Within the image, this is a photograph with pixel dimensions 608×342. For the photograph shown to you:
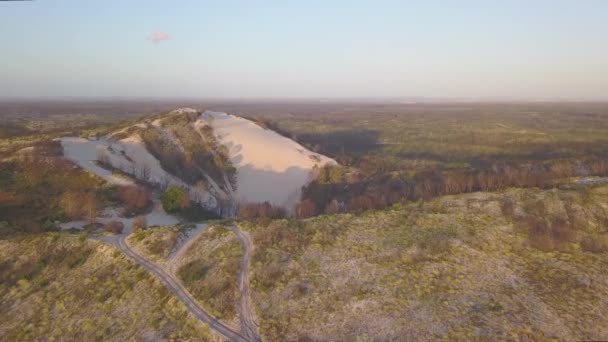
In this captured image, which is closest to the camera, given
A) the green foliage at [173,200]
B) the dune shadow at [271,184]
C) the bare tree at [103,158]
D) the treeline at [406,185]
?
the treeline at [406,185]

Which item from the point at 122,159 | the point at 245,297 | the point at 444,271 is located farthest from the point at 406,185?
the point at 122,159

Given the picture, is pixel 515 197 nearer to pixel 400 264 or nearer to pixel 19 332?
pixel 400 264

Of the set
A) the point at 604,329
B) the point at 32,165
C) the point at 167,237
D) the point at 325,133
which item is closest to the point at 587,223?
the point at 604,329

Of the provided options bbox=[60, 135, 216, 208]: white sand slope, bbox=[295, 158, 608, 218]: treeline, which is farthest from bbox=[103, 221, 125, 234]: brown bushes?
bbox=[60, 135, 216, 208]: white sand slope

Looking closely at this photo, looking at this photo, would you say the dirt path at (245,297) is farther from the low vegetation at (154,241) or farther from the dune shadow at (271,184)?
the dune shadow at (271,184)

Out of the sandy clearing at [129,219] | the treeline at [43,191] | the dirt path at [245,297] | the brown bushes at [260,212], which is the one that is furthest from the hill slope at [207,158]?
the dirt path at [245,297]

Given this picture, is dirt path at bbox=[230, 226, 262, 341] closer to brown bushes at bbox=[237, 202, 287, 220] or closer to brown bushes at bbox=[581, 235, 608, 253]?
brown bushes at bbox=[237, 202, 287, 220]

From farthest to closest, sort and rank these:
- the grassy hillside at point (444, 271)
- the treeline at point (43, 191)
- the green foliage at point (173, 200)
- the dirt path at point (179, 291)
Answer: the green foliage at point (173, 200) → the treeline at point (43, 191) → the dirt path at point (179, 291) → the grassy hillside at point (444, 271)
